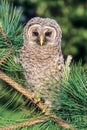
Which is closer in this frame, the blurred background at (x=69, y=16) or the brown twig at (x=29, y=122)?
the brown twig at (x=29, y=122)

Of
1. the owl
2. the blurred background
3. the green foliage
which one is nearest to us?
the green foliage

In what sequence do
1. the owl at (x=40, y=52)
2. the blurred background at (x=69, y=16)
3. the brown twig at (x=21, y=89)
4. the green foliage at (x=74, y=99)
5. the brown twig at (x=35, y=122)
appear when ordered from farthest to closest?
1. the blurred background at (x=69, y=16)
2. the owl at (x=40, y=52)
3. the brown twig at (x=21, y=89)
4. the brown twig at (x=35, y=122)
5. the green foliage at (x=74, y=99)

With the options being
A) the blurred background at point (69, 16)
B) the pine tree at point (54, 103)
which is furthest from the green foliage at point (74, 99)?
the blurred background at point (69, 16)

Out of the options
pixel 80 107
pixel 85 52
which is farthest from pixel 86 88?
pixel 85 52

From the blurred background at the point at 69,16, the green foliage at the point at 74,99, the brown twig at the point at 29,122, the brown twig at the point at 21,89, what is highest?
the blurred background at the point at 69,16

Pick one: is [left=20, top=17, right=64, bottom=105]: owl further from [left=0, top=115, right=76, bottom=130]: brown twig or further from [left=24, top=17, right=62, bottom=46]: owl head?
[left=0, top=115, right=76, bottom=130]: brown twig

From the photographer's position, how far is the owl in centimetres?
247

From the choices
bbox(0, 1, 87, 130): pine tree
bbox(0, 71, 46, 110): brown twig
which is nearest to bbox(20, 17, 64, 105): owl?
bbox(0, 1, 87, 130): pine tree

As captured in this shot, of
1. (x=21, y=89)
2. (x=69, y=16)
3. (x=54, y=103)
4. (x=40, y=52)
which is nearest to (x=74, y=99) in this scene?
(x=54, y=103)

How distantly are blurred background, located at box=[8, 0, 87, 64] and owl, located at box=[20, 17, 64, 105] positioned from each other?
198 inches

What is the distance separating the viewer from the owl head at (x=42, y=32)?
2.56 m

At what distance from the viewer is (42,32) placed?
255 centimetres

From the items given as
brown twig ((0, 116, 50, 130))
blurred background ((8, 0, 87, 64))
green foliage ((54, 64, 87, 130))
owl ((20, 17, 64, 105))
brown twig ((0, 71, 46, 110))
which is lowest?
brown twig ((0, 116, 50, 130))

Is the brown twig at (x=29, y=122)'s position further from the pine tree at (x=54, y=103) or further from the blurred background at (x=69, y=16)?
the blurred background at (x=69, y=16)
